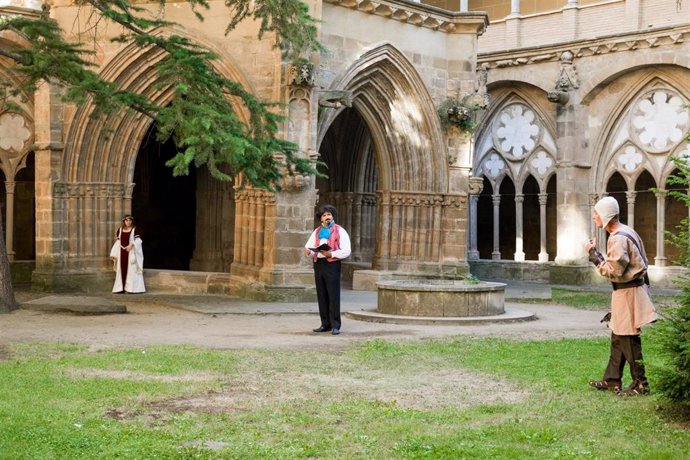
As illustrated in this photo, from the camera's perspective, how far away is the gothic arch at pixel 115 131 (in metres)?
17.2

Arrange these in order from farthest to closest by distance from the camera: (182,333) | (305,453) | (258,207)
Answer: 1. (258,207)
2. (182,333)
3. (305,453)

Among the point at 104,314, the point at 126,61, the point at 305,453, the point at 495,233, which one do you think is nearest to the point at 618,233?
the point at 305,453

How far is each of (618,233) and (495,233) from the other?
1696 cm

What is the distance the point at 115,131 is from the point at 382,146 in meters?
4.74

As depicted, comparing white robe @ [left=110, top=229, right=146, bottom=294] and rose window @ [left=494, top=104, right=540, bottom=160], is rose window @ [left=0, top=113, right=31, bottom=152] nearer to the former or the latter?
white robe @ [left=110, top=229, right=146, bottom=294]

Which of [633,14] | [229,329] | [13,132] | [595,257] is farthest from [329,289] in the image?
[633,14]

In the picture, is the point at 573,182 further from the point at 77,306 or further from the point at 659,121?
the point at 77,306

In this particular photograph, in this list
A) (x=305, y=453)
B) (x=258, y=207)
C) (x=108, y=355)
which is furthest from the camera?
(x=258, y=207)

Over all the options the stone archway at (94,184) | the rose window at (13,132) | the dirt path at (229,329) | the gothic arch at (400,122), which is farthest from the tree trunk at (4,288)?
the gothic arch at (400,122)

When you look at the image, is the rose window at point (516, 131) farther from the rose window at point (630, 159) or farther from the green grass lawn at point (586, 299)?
the green grass lawn at point (586, 299)

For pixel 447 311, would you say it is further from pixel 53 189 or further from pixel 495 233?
pixel 495 233

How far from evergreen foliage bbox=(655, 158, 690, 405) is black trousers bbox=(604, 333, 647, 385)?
58cm

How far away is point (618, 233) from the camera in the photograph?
7828 millimetres

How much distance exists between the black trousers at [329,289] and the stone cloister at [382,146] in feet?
9.31
